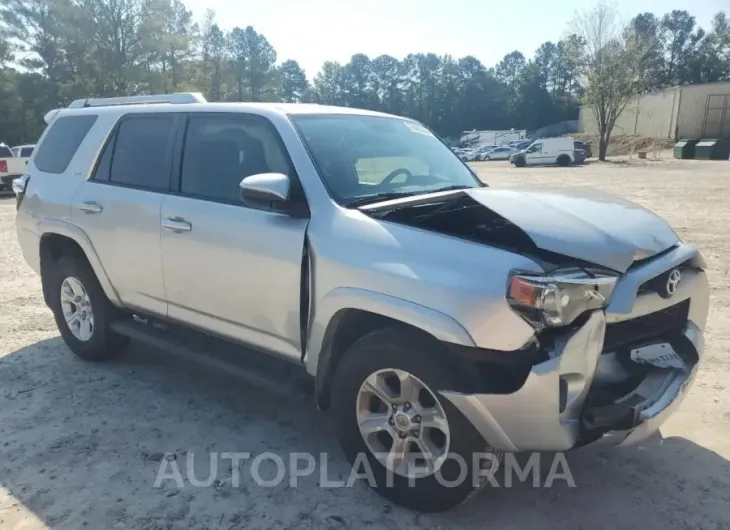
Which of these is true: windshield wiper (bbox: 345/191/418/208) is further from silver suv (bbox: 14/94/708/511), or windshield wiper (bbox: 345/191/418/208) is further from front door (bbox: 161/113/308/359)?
front door (bbox: 161/113/308/359)

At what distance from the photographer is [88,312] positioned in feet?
15.7

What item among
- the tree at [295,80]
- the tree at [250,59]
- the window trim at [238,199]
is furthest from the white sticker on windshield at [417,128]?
the tree at [295,80]

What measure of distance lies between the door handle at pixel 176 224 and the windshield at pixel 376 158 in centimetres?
93

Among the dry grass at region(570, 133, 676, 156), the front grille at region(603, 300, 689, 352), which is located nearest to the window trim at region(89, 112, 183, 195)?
the front grille at region(603, 300, 689, 352)

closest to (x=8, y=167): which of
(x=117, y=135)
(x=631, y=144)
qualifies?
(x=117, y=135)

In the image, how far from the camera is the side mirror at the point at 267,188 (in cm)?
301

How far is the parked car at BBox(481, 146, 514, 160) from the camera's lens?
180 feet

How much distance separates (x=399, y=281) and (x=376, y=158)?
1.24 meters

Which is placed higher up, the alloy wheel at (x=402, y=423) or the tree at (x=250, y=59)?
the tree at (x=250, y=59)

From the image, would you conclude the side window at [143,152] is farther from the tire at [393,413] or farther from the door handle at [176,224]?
the tire at [393,413]

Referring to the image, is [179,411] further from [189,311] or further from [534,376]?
[534,376]

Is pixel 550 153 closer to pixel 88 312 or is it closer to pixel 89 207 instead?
pixel 88 312

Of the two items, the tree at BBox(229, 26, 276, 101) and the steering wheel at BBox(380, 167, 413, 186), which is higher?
the tree at BBox(229, 26, 276, 101)

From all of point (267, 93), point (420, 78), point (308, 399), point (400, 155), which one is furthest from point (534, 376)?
point (420, 78)
